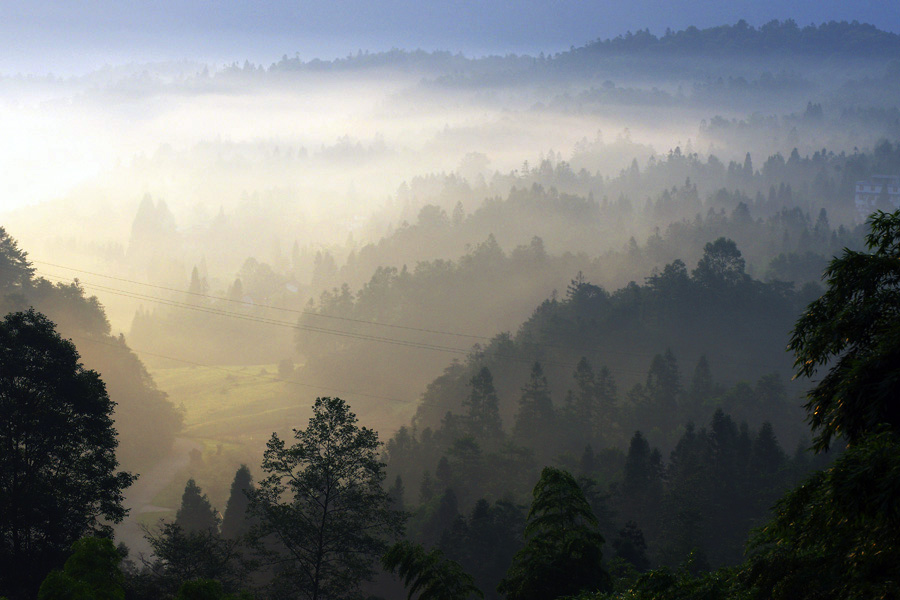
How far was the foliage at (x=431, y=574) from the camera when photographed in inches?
890

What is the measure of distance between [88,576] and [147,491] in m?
89.7

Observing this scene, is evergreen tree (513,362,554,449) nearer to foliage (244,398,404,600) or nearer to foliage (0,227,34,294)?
foliage (0,227,34,294)

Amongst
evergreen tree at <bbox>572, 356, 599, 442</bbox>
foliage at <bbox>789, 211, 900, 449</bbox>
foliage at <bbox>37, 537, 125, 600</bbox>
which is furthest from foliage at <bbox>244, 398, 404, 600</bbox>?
evergreen tree at <bbox>572, 356, 599, 442</bbox>

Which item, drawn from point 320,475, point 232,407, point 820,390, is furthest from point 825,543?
point 232,407

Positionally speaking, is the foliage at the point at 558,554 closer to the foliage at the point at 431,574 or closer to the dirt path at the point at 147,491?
the foliage at the point at 431,574

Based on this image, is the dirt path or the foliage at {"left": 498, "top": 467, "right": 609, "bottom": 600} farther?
the dirt path

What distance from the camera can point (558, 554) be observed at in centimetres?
2312

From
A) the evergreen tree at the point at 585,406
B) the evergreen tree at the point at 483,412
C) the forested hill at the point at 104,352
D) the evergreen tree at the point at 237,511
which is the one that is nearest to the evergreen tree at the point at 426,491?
the evergreen tree at the point at 237,511

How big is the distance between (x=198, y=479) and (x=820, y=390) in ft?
375

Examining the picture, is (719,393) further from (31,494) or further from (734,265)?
(31,494)

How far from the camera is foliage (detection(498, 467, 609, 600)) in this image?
74.7ft

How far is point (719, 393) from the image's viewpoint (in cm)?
12188

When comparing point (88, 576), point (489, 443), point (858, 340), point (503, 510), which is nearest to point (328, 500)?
point (88, 576)

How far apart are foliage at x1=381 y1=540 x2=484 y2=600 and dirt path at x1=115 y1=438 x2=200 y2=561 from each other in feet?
243
